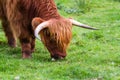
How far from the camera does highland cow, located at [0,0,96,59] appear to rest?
7.32 meters

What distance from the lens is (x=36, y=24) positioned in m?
7.45

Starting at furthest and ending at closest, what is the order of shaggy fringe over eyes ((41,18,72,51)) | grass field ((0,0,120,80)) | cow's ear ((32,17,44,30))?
cow's ear ((32,17,44,30))
shaggy fringe over eyes ((41,18,72,51))
grass field ((0,0,120,80))

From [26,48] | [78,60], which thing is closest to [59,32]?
[78,60]

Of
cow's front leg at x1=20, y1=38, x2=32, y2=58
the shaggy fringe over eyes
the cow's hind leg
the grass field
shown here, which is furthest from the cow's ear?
the cow's hind leg

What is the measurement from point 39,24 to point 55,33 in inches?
13.6

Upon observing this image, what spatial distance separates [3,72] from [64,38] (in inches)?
46.4

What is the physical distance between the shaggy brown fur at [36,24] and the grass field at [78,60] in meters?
0.27

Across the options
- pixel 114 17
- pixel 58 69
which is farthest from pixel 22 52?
pixel 114 17

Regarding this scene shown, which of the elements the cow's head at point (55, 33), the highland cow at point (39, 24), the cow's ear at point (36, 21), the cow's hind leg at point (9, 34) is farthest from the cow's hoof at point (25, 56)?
the cow's hind leg at point (9, 34)

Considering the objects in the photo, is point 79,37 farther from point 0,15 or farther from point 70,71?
point 70,71

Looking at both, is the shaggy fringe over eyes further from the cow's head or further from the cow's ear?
the cow's ear

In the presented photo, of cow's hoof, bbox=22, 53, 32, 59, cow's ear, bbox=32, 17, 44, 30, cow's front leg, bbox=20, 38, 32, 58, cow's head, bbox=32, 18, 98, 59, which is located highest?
cow's ear, bbox=32, 17, 44, 30

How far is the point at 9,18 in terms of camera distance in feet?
26.0

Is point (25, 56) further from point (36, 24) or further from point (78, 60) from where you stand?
point (78, 60)
